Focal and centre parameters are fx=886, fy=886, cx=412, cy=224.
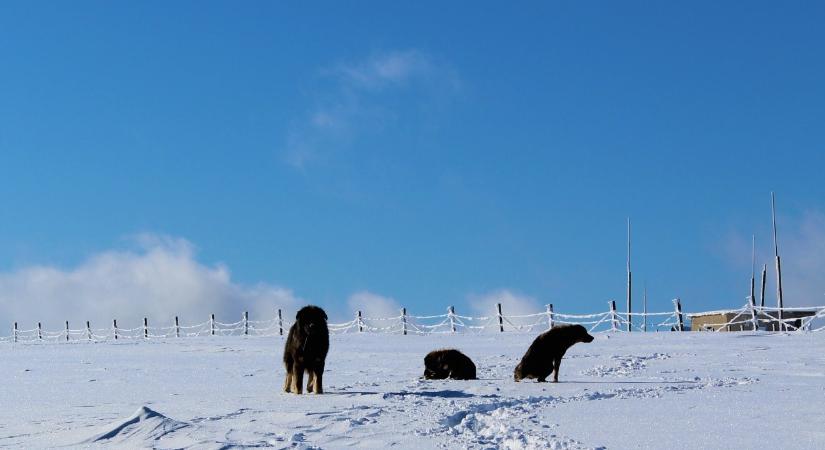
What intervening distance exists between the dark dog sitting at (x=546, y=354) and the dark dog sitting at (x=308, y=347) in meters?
3.38

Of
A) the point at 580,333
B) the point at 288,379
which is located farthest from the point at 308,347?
the point at 580,333

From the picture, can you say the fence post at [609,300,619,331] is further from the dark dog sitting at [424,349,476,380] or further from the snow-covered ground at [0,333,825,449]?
the dark dog sitting at [424,349,476,380]

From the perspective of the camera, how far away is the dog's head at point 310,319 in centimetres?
1199

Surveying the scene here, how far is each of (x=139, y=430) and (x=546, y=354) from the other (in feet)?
23.4

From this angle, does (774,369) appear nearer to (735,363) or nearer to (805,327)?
(735,363)

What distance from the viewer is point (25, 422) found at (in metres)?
9.98

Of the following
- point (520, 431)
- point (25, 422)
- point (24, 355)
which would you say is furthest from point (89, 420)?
point (24, 355)

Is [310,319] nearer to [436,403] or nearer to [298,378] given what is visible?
[298,378]

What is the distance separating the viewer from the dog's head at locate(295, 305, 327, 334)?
39.3ft

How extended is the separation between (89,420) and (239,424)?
2.29 meters

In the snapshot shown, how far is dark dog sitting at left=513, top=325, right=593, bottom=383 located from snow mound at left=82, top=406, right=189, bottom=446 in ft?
21.5

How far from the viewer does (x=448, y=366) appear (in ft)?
49.2

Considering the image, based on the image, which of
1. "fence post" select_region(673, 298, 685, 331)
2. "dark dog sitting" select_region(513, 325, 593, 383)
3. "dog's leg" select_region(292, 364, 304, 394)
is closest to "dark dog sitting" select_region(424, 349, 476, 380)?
"dark dog sitting" select_region(513, 325, 593, 383)

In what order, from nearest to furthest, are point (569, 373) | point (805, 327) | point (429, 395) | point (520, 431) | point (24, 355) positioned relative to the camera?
1. point (520, 431)
2. point (429, 395)
3. point (569, 373)
4. point (24, 355)
5. point (805, 327)
